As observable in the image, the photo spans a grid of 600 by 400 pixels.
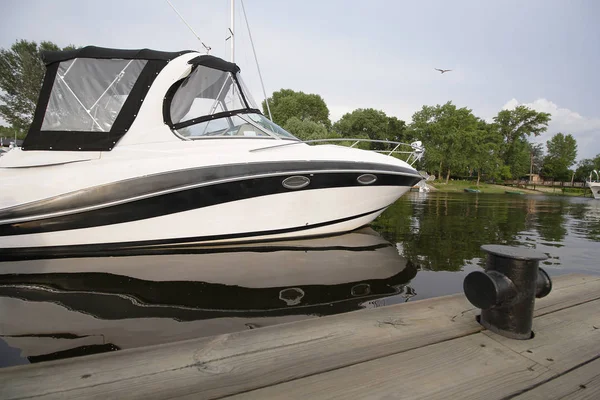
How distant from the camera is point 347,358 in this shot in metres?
1.37

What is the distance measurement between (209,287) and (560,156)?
79.0m

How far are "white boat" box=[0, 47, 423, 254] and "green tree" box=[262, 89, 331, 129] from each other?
46.3 metres

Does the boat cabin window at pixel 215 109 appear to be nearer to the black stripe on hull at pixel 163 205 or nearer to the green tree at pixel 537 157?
the black stripe on hull at pixel 163 205

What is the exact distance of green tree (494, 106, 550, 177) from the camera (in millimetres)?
48094

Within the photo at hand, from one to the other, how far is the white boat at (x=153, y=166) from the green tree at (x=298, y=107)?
152ft

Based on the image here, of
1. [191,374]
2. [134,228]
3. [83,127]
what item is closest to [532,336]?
[191,374]

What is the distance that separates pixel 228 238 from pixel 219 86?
2480 millimetres

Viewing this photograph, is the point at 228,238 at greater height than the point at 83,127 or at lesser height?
lesser

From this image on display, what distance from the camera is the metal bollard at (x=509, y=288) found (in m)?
1.48

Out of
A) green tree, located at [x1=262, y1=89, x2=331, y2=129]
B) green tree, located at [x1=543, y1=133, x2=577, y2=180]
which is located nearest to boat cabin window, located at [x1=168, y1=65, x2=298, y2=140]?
green tree, located at [x1=262, y1=89, x2=331, y2=129]

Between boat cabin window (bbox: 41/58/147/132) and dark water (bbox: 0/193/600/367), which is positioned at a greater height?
boat cabin window (bbox: 41/58/147/132)

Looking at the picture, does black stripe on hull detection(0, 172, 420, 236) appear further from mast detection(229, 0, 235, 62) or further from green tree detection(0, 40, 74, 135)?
green tree detection(0, 40, 74, 135)

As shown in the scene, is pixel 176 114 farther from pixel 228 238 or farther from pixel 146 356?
pixel 146 356

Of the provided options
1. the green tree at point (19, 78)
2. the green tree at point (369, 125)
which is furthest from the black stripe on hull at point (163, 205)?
the green tree at point (369, 125)
